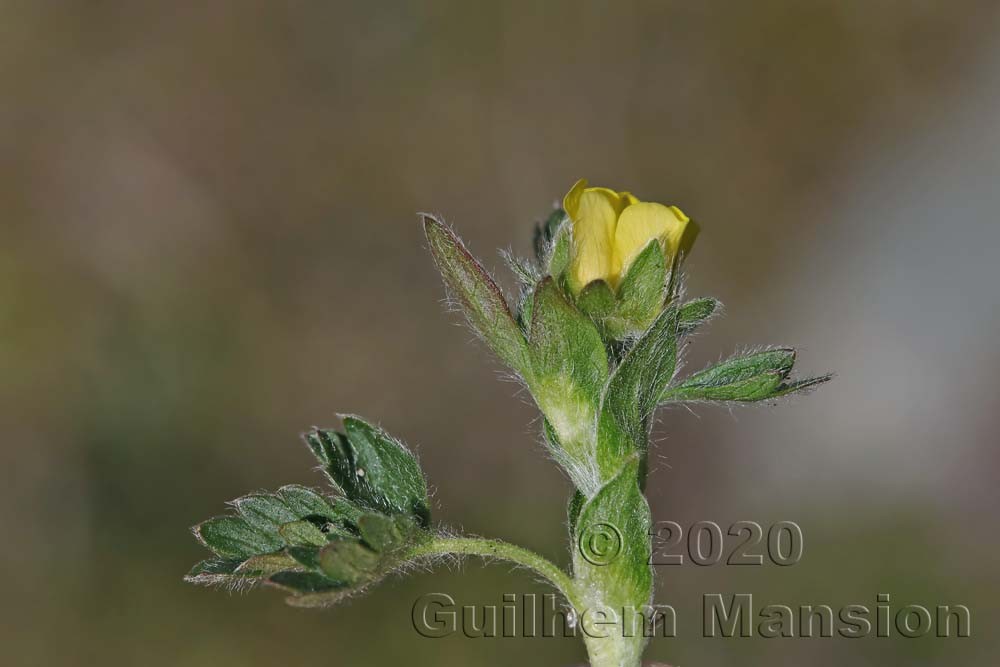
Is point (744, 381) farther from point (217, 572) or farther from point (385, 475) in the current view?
point (217, 572)

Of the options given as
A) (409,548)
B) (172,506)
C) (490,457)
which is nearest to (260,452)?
(172,506)

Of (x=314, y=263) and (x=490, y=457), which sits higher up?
(x=314, y=263)

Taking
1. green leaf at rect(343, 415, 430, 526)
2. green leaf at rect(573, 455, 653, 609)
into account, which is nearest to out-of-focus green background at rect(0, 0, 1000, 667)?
green leaf at rect(343, 415, 430, 526)

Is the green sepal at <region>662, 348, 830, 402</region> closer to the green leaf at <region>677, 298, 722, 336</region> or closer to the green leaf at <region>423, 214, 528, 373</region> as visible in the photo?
the green leaf at <region>677, 298, 722, 336</region>

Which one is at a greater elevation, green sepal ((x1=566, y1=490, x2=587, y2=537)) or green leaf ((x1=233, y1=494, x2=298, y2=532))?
green sepal ((x1=566, y1=490, x2=587, y2=537))

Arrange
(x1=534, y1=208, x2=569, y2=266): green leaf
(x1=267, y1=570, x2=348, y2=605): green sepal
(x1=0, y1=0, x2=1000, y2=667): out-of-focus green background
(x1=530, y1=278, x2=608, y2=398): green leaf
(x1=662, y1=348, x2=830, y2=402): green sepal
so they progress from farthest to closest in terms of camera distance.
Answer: (x1=0, y1=0, x2=1000, y2=667): out-of-focus green background < (x1=534, y1=208, x2=569, y2=266): green leaf < (x1=662, y1=348, x2=830, y2=402): green sepal < (x1=530, y1=278, x2=608, y2=398): green leaf < (x1=267, y1=570, x2=348, y2=605): green sepal

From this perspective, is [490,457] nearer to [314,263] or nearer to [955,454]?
[314,263]
